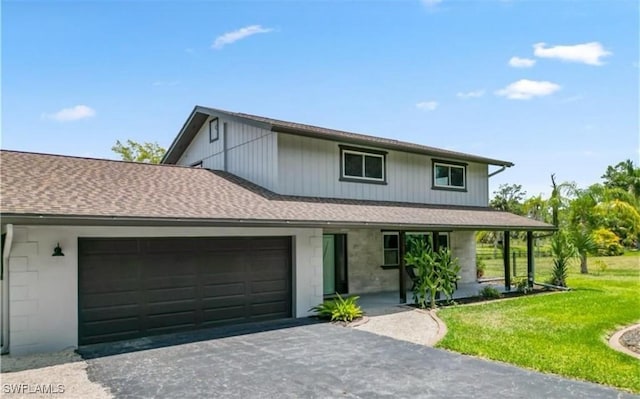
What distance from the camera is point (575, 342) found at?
8.53 metres

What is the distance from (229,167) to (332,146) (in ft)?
11.6

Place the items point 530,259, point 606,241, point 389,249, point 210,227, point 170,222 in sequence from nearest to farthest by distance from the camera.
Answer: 1. point 170,222
2. point 210,227
3. point 389,249
4. point 530,259
5. point 606,241

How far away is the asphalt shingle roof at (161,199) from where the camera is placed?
8133mm

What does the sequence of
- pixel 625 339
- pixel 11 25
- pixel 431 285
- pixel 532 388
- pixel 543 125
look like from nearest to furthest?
pixel 532 388
pixel 625 339
pixel 11 25
pixel 431 285
pixel 543 125

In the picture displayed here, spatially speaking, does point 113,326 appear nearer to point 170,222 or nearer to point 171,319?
point 171,319

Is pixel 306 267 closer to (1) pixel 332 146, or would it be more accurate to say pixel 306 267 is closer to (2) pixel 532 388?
(1) pixel 332 146

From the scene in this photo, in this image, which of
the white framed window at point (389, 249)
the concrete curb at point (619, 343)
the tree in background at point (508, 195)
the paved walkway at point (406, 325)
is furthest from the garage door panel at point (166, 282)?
the tree in background at point (508, 195)

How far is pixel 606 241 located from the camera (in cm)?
2994

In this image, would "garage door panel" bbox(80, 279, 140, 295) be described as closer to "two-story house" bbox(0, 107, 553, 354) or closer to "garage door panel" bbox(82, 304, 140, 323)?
"two-story house" bbox(0, 107, 553, 354)

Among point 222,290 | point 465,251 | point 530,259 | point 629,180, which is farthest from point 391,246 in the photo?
point 629,180

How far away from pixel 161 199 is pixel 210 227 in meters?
1.27

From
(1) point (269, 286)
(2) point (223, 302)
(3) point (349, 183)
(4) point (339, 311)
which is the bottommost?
(4) point (339, 311)

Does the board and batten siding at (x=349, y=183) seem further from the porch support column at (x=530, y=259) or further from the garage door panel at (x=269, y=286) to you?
the garage door panel at (x=269, y=286)

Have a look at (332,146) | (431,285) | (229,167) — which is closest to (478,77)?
(332,146)
